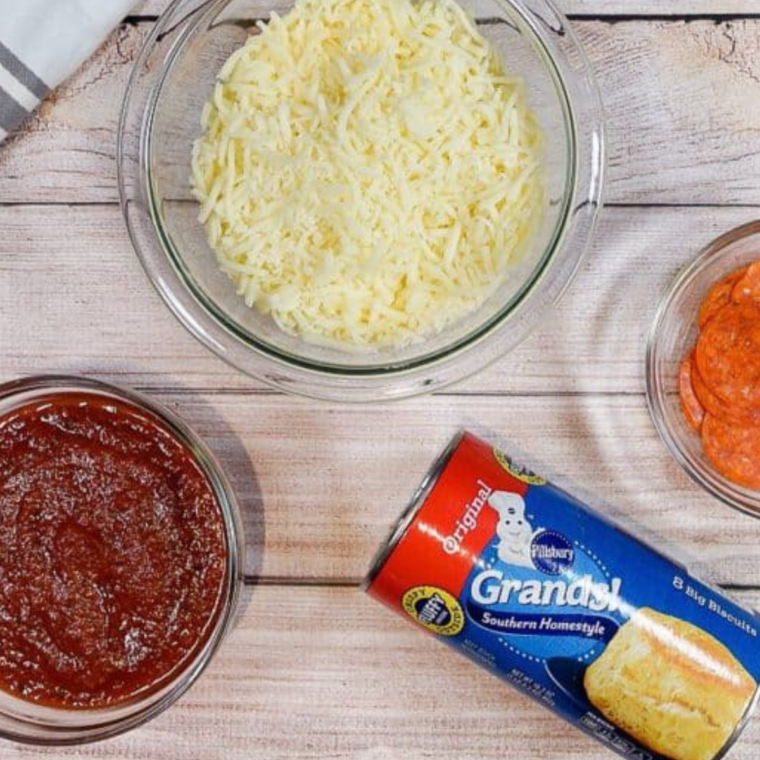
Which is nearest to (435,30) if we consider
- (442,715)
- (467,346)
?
(467,346)

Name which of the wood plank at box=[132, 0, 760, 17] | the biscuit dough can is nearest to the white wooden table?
the wood plank at box=[132, 0, 760, 17]

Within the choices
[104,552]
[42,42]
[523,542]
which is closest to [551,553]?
[523,542]

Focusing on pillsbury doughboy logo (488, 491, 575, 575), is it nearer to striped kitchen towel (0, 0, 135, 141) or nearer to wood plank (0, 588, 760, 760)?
wood plank (0, 588, 760, 760)

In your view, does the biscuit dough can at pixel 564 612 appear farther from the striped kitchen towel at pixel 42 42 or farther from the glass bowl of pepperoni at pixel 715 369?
the striped kitchen towel at pixel 42 42

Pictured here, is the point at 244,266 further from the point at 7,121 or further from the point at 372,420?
the point at 7,121

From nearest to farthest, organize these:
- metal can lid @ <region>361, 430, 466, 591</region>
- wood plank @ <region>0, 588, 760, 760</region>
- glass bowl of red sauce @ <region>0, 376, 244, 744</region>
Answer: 1. metal can lid @ <region>361, 430, 466, 591</region>
2. glass bowl of red sauce @ <region>0, 376, 244, 744</region>
3. wood plank @ <region>0, 588, 760, 760</region>


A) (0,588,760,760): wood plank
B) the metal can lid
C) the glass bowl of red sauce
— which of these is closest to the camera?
the metal can lid

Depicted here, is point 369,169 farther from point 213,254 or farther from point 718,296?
point 718,296
